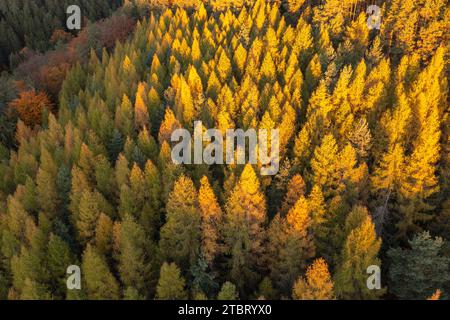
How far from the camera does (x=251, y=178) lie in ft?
118

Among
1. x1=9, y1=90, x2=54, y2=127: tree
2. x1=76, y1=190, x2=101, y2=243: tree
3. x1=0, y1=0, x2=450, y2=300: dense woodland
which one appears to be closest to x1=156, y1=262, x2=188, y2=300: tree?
x1=0, y1=0, x2=450, y2=300: dense woodland

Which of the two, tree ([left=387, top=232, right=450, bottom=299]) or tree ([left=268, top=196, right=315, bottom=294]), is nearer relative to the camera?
tree ([left=387, top=232, right=450, bottom=299])

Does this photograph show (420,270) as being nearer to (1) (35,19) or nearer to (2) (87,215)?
(2) (87,215)

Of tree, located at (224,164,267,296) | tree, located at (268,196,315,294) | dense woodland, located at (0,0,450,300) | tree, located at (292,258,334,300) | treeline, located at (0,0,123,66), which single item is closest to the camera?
tree, located at (292,258,334,300)

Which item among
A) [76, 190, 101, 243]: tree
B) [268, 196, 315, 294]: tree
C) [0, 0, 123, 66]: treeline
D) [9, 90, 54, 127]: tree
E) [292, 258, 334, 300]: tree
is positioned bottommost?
[292, 258, 334, 300]: tree

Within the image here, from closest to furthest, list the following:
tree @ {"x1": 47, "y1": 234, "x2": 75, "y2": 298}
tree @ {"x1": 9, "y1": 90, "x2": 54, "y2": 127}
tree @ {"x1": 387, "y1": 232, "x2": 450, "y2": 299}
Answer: tree @ {"x1": 387, "y1": 232, "x2": 450, "y2": 299}, tree @ {"x1": 47, "y1": 234, "x2": 75, "y2": 298}, tree @ {"x1": 9, "y1": 90, "x2": 54, "y2": 127}

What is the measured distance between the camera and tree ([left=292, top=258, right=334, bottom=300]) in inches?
1197

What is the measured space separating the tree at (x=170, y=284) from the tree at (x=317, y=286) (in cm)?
905

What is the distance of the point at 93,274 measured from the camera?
1339 inches

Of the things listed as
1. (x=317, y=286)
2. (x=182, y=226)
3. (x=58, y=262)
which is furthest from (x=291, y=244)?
(x=58, y=262)

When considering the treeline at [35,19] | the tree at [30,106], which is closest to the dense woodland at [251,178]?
the tree at [30,106]

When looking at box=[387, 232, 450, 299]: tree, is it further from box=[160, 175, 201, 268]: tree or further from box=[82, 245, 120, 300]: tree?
box=[82, 245, 120, 300]: tree

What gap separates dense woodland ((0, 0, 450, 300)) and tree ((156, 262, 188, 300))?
0.12 meters

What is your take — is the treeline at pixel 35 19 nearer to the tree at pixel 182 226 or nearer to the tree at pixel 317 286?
the tree at pixel 182 226
